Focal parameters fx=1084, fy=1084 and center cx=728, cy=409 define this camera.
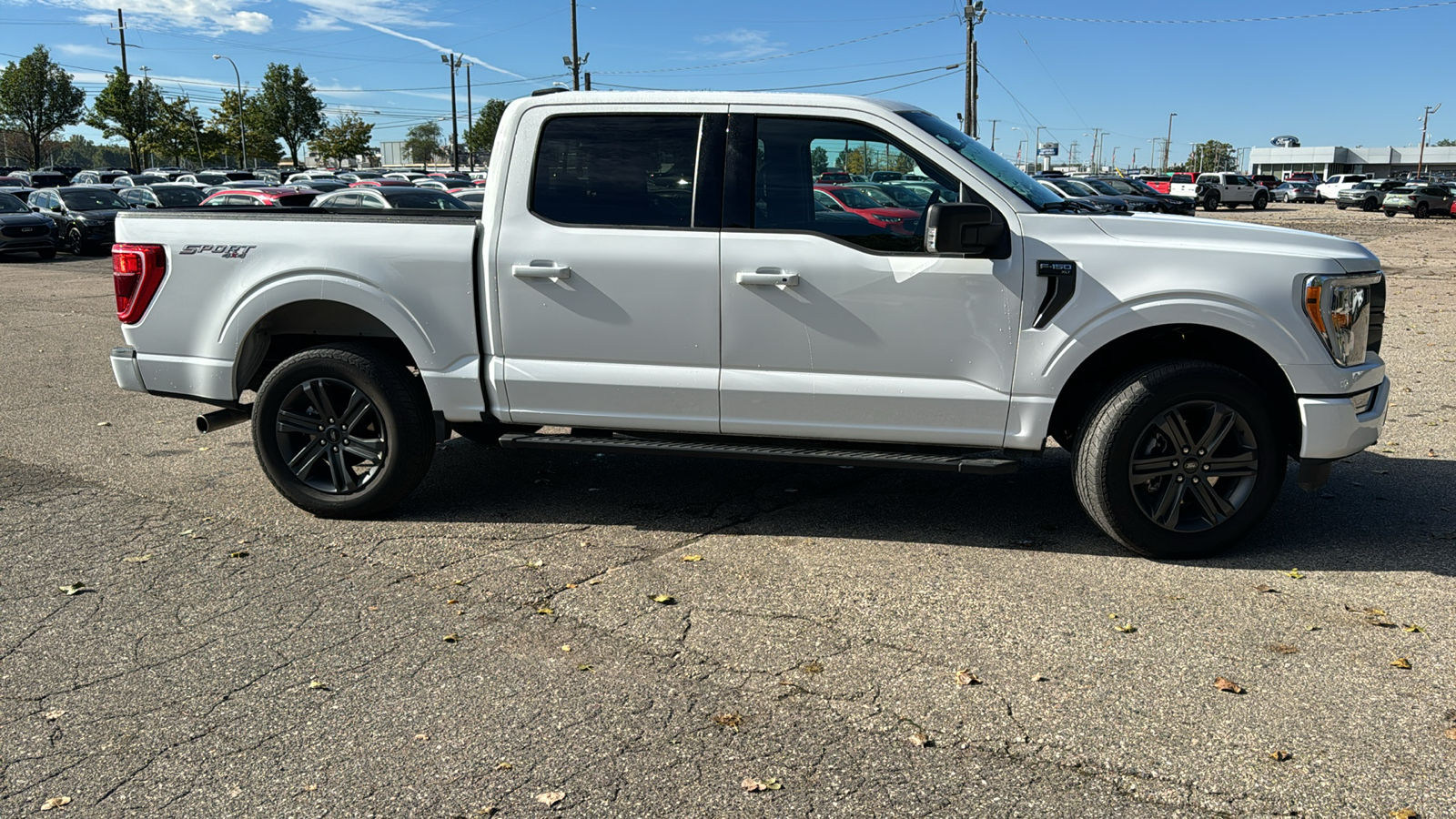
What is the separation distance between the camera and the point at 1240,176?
54.4 meters

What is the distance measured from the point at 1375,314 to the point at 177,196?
28.1m

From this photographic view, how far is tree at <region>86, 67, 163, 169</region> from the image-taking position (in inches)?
2857

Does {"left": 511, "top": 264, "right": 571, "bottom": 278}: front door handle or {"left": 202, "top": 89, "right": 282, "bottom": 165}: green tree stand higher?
{"left": 202, "top": 89, "right": 282, "bottom": 165}: green tree

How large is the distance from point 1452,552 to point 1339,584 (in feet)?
2.74

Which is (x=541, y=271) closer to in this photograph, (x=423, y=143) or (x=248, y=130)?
(x=248, y=130)

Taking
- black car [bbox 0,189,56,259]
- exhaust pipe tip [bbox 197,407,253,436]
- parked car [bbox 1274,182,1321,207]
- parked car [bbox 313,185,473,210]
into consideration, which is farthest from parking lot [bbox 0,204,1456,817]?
parked car [bbox 1274,182,1321,207]

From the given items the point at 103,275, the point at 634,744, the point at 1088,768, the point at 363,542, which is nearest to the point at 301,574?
the point at 363,542

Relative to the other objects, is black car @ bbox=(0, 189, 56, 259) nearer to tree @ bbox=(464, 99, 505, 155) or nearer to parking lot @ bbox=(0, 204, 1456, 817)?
parking lot @ bbox=(0, 204, 1456, 817)

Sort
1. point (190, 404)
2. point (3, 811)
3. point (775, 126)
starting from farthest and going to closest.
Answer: point (190, 404) → point (775, 126) → point (3, 811)

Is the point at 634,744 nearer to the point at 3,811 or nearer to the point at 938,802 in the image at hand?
the point at 938,802

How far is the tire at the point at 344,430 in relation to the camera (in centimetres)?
538

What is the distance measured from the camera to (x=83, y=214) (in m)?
26.5

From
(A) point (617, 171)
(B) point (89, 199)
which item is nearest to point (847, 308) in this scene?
(A) point (617, 171)

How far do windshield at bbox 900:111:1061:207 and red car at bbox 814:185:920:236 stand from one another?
0.39 meters
